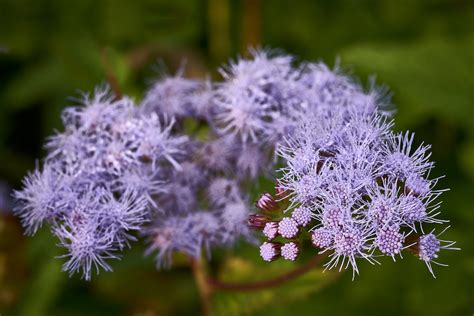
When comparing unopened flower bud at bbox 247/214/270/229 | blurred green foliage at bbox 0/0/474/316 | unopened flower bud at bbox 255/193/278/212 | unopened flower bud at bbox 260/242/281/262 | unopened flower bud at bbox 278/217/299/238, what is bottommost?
unopened flower bud at bbox 260/242/281/262

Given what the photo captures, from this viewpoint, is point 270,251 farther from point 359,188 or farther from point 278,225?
point 359,188

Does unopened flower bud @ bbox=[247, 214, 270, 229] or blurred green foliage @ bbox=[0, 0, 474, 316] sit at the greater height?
blurred green foliage @ bbox=[0, 0, 474, 316]

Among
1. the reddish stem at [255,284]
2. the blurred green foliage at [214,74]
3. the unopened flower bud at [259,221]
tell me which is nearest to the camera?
the unopened flower bud at [259,221]

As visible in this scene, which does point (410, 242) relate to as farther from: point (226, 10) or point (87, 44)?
point (226, 10)

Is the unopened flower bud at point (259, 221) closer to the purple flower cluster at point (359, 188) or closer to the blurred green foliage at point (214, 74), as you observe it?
the purple flower cluster at point (359, 188)

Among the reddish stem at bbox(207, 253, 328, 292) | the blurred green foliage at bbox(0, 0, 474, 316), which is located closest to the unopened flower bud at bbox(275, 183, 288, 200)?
the reddish stem at bbox(207, 253, 328, 292)

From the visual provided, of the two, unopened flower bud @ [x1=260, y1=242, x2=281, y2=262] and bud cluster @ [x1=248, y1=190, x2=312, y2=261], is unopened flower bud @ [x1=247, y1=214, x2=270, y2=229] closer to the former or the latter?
bud cluster @ [x1=248, y1=190, x2=312, y2=261]

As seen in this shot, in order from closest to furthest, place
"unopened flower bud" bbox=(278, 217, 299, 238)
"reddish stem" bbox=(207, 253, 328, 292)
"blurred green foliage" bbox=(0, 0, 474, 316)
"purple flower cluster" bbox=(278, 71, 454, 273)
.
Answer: "purple flower cluster" bbox=(278, 71, 454, 273) < "unopened flower bud" bbox=(278, 217, 299, 238) < "reddish stem" bbox=(207, 253, 328, 292) < "blurred green foliage" bbox=(0, 0, 474, 316)

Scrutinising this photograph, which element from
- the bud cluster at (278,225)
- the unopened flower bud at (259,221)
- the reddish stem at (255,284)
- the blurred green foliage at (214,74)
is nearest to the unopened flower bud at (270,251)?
the bud cluster at (278,225)

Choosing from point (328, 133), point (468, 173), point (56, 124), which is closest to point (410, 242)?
point (328, 133)
